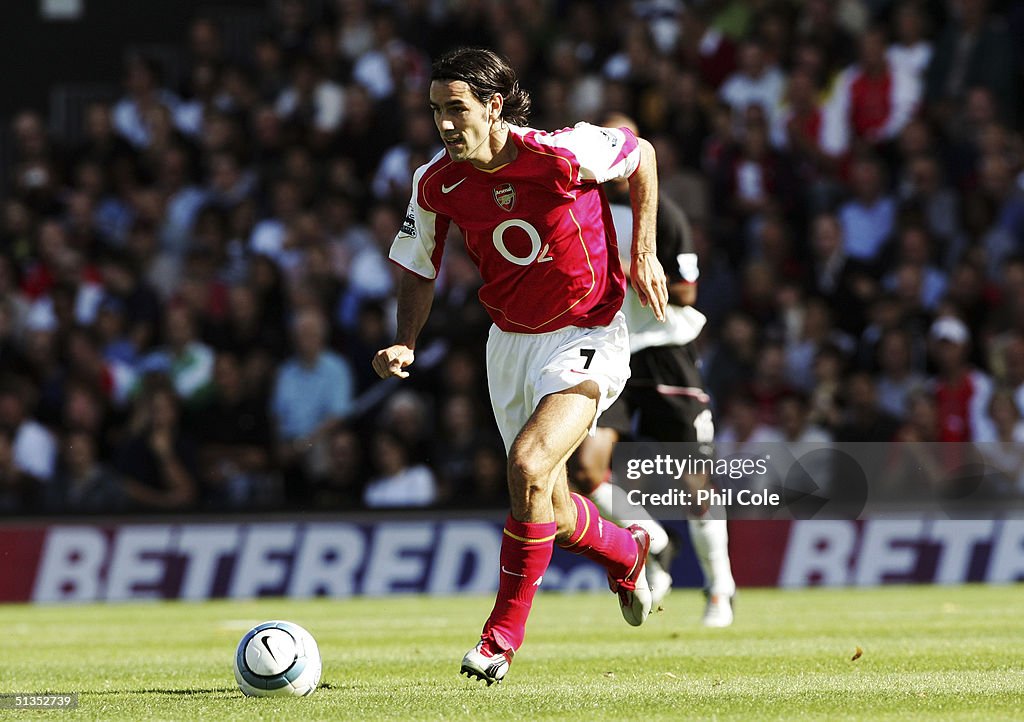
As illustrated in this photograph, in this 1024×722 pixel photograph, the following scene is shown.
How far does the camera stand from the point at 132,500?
1402cm

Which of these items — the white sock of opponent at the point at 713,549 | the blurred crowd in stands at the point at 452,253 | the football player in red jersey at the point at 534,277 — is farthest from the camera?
the blurred crowd in stands at the point at 452,253

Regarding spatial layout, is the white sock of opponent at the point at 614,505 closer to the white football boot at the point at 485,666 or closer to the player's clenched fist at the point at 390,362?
the player's clenched fist at the point at 390,362

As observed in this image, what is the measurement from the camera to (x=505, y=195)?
22.1ft

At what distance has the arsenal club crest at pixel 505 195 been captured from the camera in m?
6.73

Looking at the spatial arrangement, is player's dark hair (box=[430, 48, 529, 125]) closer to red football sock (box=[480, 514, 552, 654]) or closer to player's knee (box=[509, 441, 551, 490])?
player's knee (box=[509, 441, 551, 490])

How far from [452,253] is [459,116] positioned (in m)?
8.19

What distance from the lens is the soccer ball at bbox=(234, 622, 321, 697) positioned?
621 cm

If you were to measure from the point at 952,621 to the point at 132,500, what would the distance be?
698cm

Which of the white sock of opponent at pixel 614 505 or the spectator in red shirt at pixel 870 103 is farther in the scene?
the spectator in red shirt at pixel 870 103

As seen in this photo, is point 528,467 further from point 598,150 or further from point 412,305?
point 598,150

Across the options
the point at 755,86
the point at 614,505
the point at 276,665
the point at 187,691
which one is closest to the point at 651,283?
the point at 276,665

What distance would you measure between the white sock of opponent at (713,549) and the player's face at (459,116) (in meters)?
3.36

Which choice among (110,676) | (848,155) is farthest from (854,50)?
(110,676)

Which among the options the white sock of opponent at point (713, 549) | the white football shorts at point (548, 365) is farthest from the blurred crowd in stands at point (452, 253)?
the white football shorts at point (548, 365)
